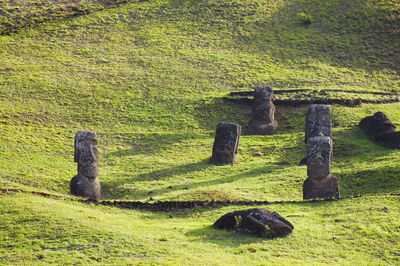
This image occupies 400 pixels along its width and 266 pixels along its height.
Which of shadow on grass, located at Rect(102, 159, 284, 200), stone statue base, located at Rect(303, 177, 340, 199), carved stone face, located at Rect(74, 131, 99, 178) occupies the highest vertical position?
carved stone face, located at Rect(74, 131, 99, 178)

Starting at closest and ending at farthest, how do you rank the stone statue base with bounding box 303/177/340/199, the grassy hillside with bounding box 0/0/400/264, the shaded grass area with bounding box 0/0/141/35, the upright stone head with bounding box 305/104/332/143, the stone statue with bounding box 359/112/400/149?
the grassy hillside with bounding box 0/0/400/264, the stone statue base with bounding box 303/177/340/199, the stone statue with bounding box 359/112/400/149, the upright stone head with bounding box 305/104/332/143, the shaded grass area with bounding box 0/0/141/35

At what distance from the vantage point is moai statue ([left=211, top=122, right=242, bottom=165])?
31.5 m

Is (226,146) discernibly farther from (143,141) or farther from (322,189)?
(322,189)

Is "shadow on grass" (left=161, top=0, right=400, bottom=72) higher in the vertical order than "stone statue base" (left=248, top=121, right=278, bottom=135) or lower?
higher

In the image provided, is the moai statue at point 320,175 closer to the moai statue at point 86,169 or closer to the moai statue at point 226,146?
the moai statue at point 226,146

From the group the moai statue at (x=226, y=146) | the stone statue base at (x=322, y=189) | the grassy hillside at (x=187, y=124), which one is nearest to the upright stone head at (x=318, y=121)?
the grassy hillside at (x=187, y=124)

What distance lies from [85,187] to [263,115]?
1419 centimetres

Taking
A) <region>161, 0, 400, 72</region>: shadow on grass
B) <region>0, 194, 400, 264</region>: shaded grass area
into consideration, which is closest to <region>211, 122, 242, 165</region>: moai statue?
<region>0, 194, 400, 264</region>: shaded grass area

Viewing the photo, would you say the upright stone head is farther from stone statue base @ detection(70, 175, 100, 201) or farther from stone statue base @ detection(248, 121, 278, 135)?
stone statue base @ detection(70, 175, 100, 201)

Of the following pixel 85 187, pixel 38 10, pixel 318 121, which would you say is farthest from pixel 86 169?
pixel 38 10

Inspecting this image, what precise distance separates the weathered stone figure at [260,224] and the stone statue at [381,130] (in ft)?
47.2

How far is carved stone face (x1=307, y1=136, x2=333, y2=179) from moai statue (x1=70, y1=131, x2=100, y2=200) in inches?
313

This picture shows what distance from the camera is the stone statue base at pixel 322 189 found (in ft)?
80.8

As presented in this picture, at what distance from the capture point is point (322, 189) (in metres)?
24.8
